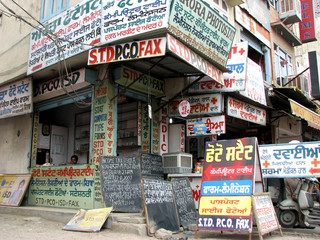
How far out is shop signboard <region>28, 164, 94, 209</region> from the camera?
790 centimetres

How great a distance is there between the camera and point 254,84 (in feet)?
34.2

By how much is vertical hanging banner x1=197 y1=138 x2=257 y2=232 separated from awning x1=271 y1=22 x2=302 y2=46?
10540mm

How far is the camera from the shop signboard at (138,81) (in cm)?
797

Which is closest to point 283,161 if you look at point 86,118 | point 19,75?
point 86,118

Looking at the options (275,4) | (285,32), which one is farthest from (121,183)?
(275,4)

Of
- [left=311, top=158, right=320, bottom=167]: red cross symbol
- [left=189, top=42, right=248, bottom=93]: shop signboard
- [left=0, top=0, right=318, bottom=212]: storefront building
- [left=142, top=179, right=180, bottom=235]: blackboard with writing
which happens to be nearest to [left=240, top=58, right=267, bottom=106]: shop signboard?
[left=0, top=0, right=318, bottom=212]: storefront building

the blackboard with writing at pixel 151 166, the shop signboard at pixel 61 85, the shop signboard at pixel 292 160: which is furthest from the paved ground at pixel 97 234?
the shop signboard at pixel 61 85

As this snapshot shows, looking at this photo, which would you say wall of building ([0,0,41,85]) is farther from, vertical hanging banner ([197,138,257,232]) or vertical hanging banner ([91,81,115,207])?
vertical hanging banner ([197,138,257,232])

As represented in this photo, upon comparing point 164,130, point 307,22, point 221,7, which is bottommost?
point 164,130

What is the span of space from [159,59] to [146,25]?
1576mm

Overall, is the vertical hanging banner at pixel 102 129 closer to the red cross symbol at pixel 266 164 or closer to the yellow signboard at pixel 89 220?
the yellow signboard at pixel 89 220

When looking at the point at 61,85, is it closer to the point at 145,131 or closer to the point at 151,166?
the point at 145,131

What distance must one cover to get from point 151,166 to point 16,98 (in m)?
4.93

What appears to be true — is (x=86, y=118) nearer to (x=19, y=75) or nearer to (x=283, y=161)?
(x=19, y=75)
